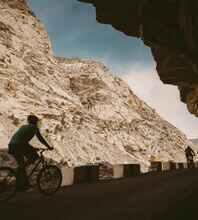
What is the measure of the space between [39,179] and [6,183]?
43.2 inches

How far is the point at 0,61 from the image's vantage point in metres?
36.9

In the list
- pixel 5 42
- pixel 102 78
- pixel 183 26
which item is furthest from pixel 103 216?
pixel 102 78

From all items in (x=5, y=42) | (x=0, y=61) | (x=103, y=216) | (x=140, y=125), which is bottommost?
(x=103, y=216)

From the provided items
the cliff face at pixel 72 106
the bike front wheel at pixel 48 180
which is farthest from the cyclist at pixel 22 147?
the cliff face at pixel 72 106

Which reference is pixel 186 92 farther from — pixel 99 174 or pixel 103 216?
pixel 103 216

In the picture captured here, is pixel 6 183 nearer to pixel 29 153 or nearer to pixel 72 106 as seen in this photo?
pixel 29 153

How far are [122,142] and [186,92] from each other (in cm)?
2917

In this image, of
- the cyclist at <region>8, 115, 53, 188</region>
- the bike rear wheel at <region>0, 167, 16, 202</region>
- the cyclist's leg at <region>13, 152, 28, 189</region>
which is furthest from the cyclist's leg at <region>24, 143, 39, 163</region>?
the bike rear wheel at <region>0, 167, 16, 202</region>

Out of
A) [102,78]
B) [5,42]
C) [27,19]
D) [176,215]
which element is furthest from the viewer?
[102,78]

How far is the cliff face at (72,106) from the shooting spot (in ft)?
109

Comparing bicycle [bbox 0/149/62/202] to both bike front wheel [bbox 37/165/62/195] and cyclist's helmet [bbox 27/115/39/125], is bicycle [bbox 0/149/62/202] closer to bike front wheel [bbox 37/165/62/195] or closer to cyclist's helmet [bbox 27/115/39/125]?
bike front wheel [bbox 37/165/62/195]

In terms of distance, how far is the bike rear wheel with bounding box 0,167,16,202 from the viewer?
21.8 ft

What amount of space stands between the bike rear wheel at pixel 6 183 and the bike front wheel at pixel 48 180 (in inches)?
34.4

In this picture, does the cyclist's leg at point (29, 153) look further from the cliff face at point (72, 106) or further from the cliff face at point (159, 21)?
the cliff face at point (72, 106)
